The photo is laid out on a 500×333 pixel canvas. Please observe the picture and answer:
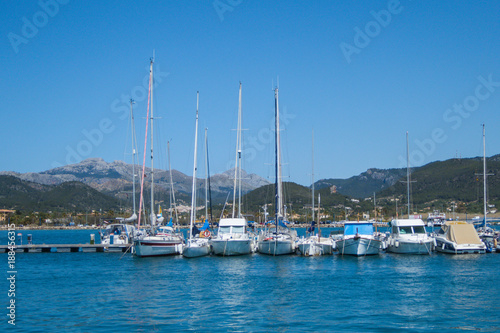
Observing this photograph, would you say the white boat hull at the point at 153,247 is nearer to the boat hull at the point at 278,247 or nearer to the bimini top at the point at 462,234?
the boat hull at the point at 278,247

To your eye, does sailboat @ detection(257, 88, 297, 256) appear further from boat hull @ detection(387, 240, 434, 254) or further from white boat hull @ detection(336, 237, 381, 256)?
boat hull @ detection(387, 240, 434, 254)

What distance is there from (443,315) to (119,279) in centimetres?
2226

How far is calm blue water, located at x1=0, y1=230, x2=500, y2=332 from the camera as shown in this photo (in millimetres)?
24547

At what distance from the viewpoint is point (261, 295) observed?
104ft

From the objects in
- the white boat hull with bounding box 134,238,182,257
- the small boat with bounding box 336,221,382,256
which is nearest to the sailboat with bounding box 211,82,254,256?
the white boat hull with bounding box 134,238,182,257

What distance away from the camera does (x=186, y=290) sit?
3322 cm

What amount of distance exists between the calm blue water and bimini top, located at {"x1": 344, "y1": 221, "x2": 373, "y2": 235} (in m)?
3.01

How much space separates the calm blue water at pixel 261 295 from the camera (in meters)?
24.5

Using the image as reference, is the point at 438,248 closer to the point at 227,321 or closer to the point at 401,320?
the point at 401,320

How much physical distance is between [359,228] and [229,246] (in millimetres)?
12184

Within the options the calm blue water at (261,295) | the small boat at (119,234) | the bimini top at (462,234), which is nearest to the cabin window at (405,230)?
the bimini top at (462,234)

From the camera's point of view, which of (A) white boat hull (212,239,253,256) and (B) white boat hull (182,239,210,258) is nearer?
(B) white boat hull (182,239,210,258)

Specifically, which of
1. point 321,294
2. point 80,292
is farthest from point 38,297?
point 321,294

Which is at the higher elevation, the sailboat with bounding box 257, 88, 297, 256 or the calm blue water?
the sailboat with bounding box 257, 88, 297, 256
